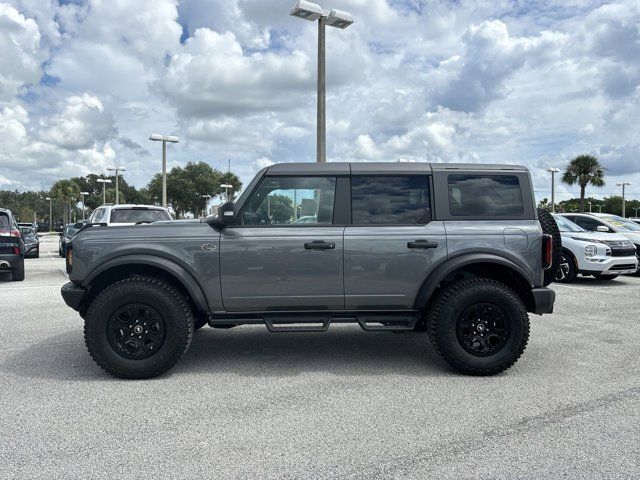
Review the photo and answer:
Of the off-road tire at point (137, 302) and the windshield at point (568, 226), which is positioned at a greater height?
the windshield at point (568, 226)

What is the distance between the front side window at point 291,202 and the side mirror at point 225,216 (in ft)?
0.36

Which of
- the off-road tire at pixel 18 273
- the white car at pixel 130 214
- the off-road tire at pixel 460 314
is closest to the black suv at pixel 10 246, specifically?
the off-road tire at pixel 18 273

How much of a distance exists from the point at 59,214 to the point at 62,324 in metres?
97.2

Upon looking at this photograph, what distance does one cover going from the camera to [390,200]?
16.0ft

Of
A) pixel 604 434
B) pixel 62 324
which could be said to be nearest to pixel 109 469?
A: pixel 604 434

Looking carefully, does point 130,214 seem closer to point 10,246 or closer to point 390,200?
point 10,246

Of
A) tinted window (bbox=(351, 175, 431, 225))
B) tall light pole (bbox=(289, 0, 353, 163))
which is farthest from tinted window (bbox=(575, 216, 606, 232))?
tinted window (bbox=(351, 175, 431, 225))

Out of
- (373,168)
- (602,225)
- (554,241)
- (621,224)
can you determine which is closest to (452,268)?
(373,168)

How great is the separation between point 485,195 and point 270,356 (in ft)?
8.60

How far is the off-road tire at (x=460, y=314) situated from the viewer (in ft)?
15.3

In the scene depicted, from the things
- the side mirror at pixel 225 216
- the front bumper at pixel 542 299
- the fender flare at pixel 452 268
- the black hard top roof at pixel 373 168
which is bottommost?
the front bumper at pixel 542 299

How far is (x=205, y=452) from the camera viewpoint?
3182 mm

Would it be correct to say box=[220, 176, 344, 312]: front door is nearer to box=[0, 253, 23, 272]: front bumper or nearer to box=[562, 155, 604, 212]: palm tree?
box=[0, 253, 23, 272]: front bumper

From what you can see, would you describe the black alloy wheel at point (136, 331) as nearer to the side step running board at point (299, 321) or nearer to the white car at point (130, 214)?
the side step running board at point (299, 321)
